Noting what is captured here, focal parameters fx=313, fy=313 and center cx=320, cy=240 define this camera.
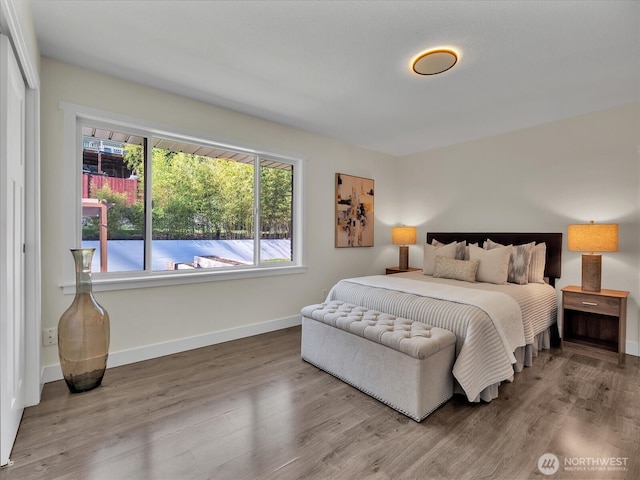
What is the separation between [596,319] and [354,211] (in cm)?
290

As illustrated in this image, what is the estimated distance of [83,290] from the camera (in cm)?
221

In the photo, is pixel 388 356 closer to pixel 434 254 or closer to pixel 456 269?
pixel 456 269

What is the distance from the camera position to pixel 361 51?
217cm

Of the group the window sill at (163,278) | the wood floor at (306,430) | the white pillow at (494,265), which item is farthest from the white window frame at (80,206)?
the white pillow at (494,265)

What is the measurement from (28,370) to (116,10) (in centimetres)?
227

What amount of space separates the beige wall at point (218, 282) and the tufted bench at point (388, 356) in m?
1.15

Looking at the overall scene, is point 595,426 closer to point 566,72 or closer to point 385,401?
point 385,401

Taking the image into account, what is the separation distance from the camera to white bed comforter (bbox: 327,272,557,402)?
2059 millimetres

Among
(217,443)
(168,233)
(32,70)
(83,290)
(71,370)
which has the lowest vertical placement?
(217,443)

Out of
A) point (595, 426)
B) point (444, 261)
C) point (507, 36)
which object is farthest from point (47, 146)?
point (595, 426)

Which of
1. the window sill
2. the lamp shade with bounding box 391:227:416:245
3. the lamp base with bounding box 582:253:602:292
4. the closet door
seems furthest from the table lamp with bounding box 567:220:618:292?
the closet door

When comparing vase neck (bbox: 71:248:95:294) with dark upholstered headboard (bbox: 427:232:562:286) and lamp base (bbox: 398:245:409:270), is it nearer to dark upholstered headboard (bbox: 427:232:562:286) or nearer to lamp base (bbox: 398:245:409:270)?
lamp base (bbox: 398:245:409:270)

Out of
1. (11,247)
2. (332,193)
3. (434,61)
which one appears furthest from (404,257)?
(11,247)

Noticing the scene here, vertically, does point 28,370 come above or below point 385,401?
above
